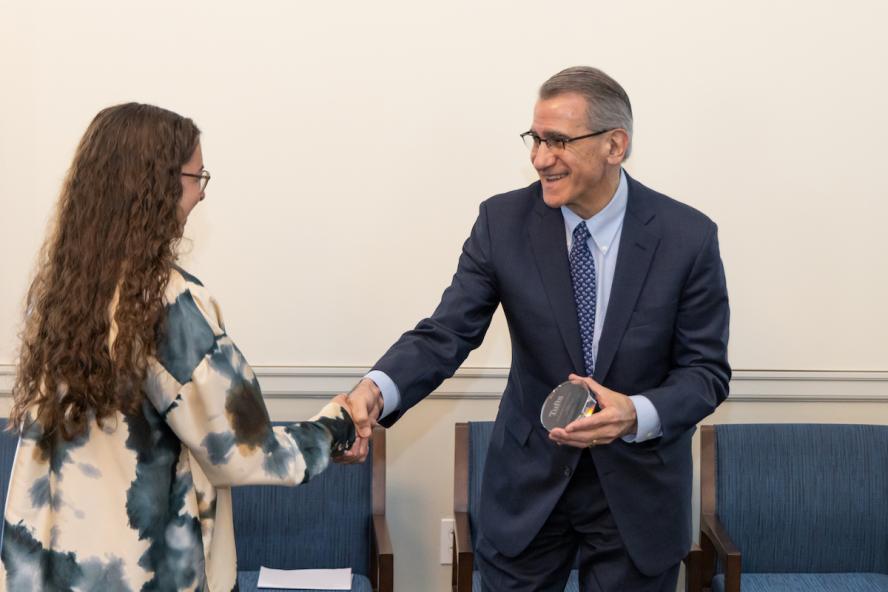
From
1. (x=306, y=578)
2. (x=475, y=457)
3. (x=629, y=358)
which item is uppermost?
(x=629, y=358)

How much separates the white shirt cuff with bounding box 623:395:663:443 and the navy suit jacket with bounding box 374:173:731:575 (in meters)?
0.02

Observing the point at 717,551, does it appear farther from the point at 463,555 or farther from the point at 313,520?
the point at 313,520

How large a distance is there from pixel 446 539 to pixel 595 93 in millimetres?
2136

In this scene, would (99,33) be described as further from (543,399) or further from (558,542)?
(558,542)

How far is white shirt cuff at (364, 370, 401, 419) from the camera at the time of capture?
9.14 ft

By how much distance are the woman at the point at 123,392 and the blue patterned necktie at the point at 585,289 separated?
87cm

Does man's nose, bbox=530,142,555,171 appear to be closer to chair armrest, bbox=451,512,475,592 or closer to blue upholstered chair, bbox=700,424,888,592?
chair armrest, bbox=451,512,475,592

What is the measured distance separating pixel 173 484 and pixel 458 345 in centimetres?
97

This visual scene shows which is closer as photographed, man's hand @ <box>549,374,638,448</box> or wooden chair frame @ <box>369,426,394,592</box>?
man's hand @ <box>549,374,638,448</box>

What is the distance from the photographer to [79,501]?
2.11 metres

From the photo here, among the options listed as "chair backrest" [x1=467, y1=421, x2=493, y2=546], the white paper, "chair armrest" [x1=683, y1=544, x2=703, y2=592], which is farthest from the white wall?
"chair armrest" [x1=683, y1=544, x2=703, y2=592]

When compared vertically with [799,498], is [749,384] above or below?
above

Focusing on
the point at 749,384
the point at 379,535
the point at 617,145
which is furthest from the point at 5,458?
the point at 749,384

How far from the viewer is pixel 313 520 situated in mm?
3770
